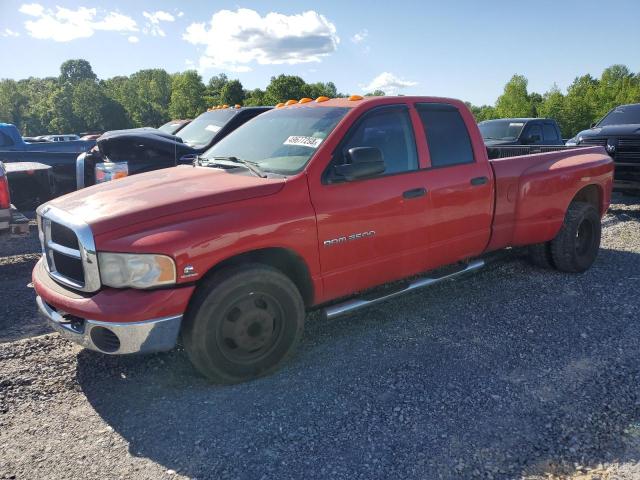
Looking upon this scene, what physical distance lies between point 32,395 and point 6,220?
9.78 feet

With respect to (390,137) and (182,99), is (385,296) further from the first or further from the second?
(182,99)

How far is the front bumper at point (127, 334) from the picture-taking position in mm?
2910

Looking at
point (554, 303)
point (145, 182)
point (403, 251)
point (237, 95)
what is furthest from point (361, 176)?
point (237, 95)

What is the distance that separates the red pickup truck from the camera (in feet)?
9.71

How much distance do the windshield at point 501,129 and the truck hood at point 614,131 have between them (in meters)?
1.54

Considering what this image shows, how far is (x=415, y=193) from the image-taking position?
3.98 meters

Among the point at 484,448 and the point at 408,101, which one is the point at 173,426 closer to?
the point at 484,448

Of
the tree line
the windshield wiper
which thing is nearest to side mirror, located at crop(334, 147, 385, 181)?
the windshield wiper

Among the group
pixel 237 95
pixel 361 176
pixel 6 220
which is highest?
pixel 237 95

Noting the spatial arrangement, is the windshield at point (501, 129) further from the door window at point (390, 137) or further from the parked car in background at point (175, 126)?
the door window at point (390, 137)

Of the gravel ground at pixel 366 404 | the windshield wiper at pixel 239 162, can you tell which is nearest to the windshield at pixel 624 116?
the gravel ground at pixel 366 404

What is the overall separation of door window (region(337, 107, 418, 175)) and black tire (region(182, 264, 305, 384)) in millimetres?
1261

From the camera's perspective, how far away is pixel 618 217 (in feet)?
27.6

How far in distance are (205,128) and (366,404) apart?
6555 millimetres
